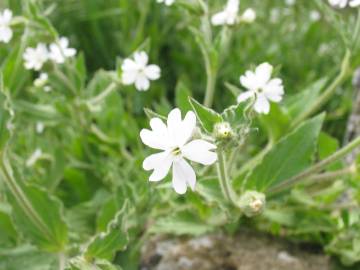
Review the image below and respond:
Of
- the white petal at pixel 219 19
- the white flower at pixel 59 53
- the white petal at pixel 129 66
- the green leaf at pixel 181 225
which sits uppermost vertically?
the white petal at pixel 219 19

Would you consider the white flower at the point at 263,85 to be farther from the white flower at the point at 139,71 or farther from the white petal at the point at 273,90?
the white flower at the point at 139,71

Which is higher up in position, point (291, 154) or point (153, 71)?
point (153, 71)

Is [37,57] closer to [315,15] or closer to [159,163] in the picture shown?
[159,163]

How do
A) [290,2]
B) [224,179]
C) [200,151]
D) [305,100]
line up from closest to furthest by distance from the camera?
1. [200,151]
2. [224,179]
3. [305,100]
4. [290,2]

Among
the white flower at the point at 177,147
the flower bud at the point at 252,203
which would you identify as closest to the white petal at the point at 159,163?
the white flower at the point at 177,147

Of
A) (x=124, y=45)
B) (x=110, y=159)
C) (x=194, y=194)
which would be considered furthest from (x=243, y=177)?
(x=124, y=45)

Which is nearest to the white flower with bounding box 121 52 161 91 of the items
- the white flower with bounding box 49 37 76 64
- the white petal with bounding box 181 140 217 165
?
the white flower with bounding box 49 37 76 64

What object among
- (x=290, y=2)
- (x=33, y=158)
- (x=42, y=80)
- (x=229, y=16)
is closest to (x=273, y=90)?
(x=229, y=16)
